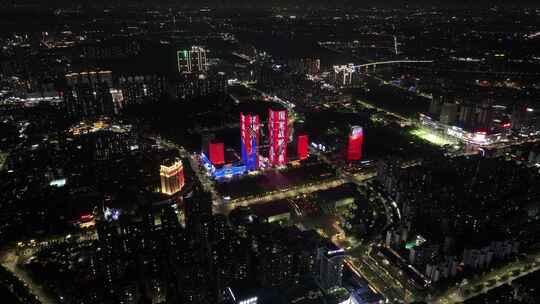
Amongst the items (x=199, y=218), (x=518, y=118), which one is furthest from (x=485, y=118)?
(x=199, y=218)

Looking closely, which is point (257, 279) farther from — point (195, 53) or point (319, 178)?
point (195, 53)

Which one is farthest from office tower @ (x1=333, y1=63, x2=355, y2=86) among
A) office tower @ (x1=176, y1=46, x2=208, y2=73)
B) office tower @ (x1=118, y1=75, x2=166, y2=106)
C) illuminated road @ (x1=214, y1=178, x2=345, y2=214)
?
illuminated road @ (x1=214, y1=178, x2=345, y2=214)

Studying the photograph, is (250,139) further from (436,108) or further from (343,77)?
(343,77)

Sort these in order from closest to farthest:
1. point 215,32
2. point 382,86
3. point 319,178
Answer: point 319,178, point 382,86, point 215,32

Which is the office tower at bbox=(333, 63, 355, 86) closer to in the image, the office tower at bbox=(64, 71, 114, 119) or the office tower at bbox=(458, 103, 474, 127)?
the office tower at bbox=(458, 103, 474, 127)

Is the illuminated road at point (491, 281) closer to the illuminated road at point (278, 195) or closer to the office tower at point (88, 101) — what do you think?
the illuminated road at point (278, 195)

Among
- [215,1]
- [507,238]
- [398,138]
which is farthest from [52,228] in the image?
[215,1]
